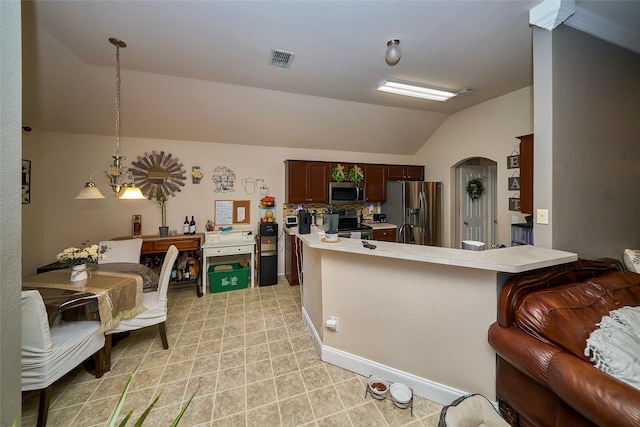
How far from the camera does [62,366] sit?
5.43ft

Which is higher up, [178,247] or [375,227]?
[375,227]

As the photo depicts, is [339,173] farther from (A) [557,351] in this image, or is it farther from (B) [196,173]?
(A) [557,351]

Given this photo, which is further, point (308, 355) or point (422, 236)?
point (422, 236)


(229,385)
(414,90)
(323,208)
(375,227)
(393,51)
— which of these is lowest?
(229,385)

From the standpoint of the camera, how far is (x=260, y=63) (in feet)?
8.59

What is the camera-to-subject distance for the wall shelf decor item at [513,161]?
330 centimetres

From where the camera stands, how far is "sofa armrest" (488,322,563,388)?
1259 mm

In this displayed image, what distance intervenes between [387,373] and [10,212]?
7.95 feet

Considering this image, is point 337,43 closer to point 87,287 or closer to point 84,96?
point 87,287

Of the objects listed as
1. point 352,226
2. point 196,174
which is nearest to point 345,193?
point 352,226

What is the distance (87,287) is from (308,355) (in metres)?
1.98

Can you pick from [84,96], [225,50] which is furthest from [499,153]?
[84,96]

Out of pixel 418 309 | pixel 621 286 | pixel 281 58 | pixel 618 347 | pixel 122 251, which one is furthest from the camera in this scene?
pixel 122 251

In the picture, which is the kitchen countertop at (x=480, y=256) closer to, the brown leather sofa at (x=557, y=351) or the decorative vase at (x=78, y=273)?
the brown leather sofa at (x=557, y=351)
